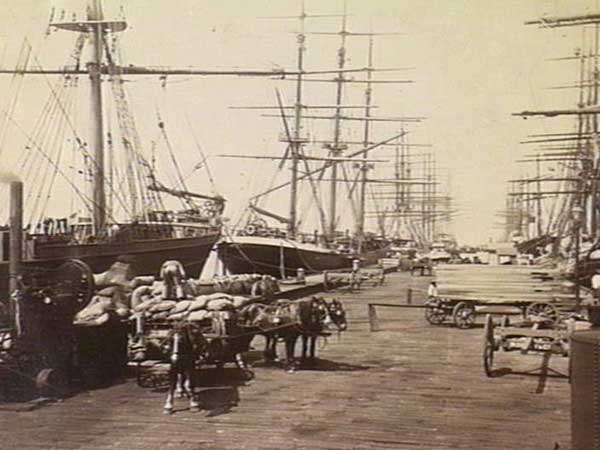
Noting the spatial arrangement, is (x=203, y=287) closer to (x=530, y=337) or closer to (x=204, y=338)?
(x=204, y=338)

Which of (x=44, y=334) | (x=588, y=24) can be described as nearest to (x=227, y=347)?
(x=44, y=334)

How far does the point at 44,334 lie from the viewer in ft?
15.7

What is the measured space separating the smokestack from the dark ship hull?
130cm

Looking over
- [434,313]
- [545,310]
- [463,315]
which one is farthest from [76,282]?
[545,310]

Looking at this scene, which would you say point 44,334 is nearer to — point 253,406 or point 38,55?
point 253,406

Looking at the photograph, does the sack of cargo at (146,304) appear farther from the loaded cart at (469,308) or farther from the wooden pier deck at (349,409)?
the loaded cart at (469,308)

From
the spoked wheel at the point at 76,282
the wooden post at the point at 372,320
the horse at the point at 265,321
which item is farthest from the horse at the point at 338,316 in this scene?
the spoked wheel at the point at 76,282

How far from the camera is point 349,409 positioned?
4457mm

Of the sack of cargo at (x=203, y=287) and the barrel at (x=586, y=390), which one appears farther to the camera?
the sack of cargo at (x=203, y=287)

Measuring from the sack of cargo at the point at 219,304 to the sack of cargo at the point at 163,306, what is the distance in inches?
7.7

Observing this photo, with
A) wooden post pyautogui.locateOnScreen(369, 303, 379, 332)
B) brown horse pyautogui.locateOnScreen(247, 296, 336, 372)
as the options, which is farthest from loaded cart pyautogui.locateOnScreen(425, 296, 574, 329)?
brown horse pyautogui.locateOnScreen(247, 296, 336, 372)

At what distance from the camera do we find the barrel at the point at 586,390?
3535 millimetres

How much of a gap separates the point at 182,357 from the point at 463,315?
1532mm

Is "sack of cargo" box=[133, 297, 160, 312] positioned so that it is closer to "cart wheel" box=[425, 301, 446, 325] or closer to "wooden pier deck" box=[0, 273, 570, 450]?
"wooden pier deck" box=[0, 273, 570, 450]
